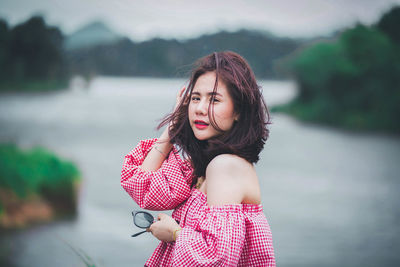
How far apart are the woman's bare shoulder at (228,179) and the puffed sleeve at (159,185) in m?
0.13

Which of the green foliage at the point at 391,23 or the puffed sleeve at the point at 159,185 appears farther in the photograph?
the green foliage at the point at 391,23

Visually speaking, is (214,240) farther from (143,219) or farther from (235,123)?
(235,123)

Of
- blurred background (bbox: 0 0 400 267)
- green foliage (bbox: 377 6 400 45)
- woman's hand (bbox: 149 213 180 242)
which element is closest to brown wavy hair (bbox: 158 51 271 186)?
woman's hand (bbox: 149 213 180 242)

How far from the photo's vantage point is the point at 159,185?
1159 mm

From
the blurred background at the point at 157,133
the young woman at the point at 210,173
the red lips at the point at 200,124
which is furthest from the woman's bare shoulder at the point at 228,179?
the blurred background at the point at 157,133

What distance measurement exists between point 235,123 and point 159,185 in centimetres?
27

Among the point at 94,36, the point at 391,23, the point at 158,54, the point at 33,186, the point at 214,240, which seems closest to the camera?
the point at 214,240

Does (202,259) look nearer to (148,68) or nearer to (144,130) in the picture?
(148,68)

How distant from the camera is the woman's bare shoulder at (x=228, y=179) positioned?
1.04m

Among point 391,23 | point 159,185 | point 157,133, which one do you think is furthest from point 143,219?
point 391,23

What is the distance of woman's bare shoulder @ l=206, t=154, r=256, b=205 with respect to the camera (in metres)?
1.04

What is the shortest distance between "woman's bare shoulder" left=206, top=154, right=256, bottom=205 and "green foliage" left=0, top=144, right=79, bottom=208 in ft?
15.6

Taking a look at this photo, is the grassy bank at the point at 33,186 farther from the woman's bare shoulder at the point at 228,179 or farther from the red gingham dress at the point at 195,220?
the woman's bare shoulder at the point at 228,179

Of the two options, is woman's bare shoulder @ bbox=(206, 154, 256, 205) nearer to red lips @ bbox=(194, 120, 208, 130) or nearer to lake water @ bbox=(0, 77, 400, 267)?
red lips @ bbox=(194, 120, 208, 130)
